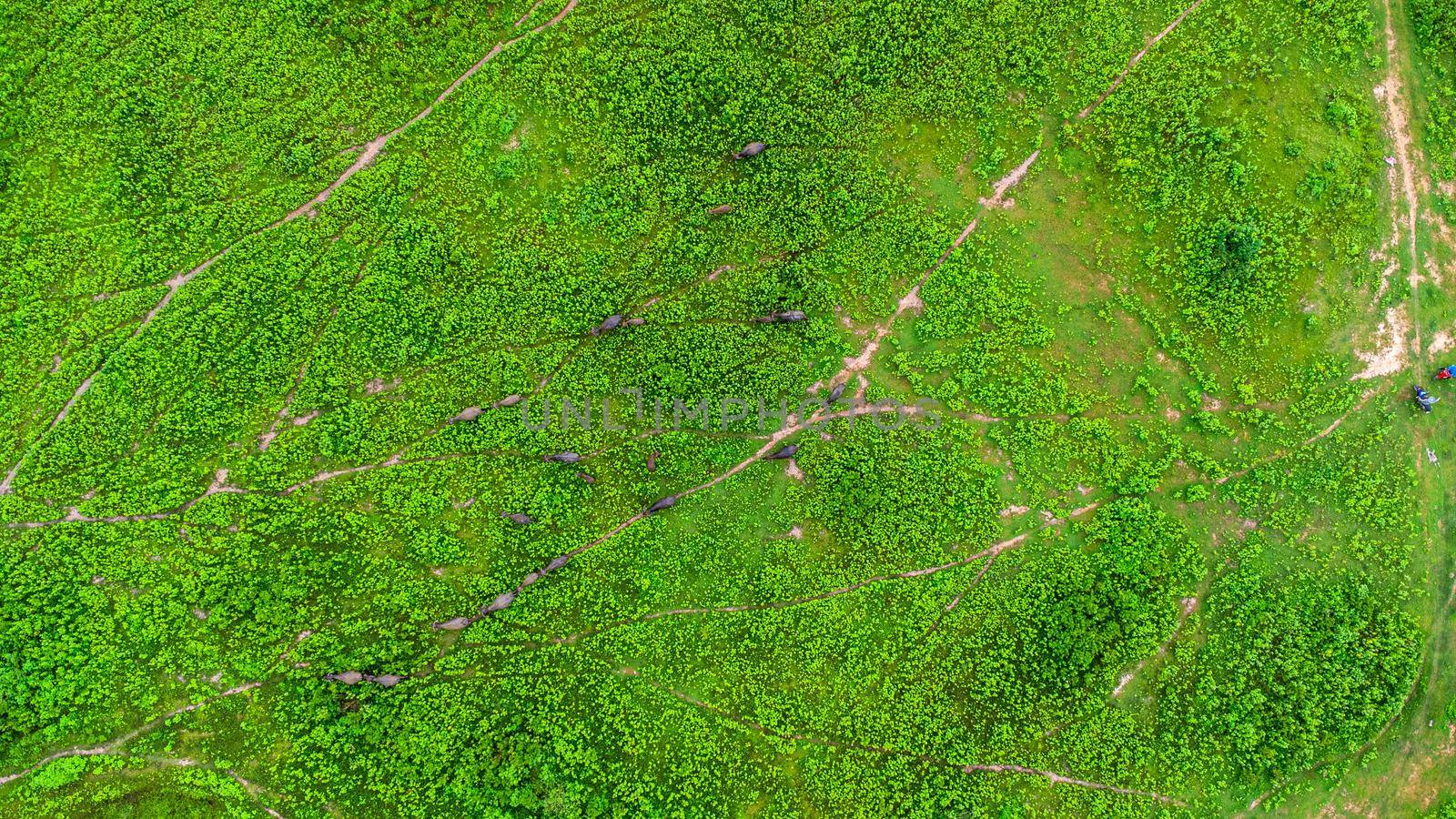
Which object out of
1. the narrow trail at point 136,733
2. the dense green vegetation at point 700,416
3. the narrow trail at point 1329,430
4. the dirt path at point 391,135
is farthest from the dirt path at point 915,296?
the narrow trail at point 136,733

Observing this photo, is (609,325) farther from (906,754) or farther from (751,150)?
(906,754)

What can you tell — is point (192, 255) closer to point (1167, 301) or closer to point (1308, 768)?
point (1167, 301)

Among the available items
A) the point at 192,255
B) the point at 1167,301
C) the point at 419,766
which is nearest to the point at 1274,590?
the point at 1167,301

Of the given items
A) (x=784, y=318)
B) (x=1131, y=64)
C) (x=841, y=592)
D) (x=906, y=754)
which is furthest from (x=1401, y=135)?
(x=906, y=754)

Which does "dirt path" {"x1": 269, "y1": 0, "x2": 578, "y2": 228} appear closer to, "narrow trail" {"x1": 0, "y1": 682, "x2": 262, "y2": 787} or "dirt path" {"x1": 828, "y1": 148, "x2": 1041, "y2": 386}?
"dirt path" {"x1": 828, "y1": 148, "x2": 1041, "y2": 386}

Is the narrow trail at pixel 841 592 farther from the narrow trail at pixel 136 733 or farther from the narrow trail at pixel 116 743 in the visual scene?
the narrow trail at pixel 116 743

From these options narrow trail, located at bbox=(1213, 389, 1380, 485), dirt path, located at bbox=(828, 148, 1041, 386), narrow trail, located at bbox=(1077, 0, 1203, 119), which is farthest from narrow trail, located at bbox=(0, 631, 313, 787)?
narrow trail, located at bbox=(1213, 389, 1380, 485)
